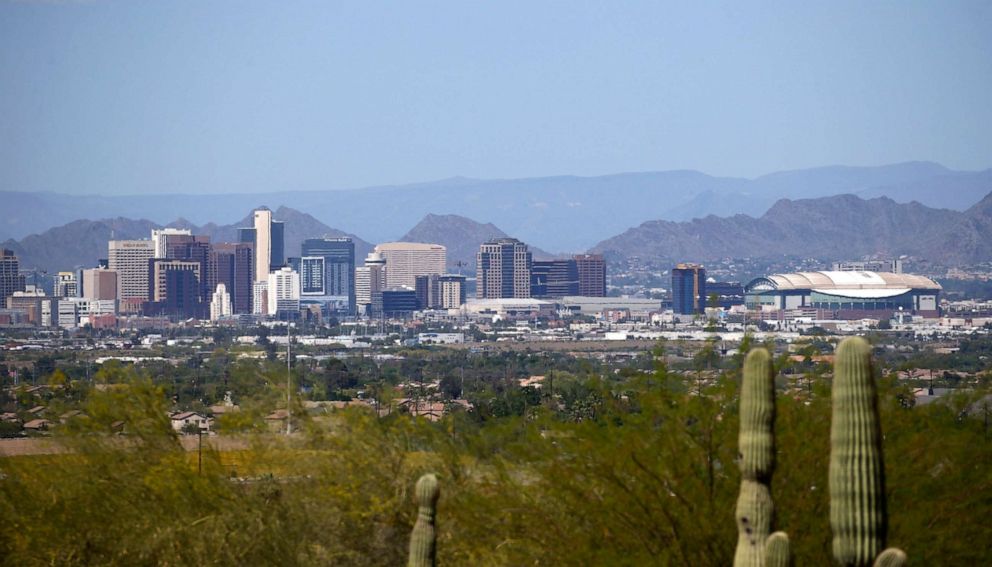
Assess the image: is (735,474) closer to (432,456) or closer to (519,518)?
(519,518)

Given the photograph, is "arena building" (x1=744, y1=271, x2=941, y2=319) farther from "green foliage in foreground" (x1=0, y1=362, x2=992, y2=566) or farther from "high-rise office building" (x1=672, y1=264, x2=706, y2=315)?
"green foliage in foreground" (x1=0, y1=362, x2=992, y2=566)

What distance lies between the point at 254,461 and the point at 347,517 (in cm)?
240

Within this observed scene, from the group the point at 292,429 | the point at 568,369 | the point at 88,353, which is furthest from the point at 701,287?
the point at 292,429

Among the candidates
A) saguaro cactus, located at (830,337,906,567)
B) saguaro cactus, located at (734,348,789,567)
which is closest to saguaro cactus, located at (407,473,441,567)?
saguaro cactus, located at (734,348,789,567)

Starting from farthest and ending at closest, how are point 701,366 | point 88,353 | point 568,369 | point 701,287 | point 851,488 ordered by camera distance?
1. point 701,287
2. point 88,353
3. point 568,369
4. point 701,366
5. point 851,488

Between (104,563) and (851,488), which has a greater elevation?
(851,488)

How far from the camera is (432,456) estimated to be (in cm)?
1897

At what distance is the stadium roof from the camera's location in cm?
18650

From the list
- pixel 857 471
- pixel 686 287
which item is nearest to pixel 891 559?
pixel 857 471

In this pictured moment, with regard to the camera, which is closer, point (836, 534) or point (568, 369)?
point (836, 534)

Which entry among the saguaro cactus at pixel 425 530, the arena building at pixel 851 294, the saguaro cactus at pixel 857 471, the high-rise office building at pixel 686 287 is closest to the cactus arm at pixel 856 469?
the saguaro cactus at pixel 857 471

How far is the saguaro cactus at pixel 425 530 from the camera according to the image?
1143 centimetres

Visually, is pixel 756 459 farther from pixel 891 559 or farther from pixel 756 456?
pixel 891 559

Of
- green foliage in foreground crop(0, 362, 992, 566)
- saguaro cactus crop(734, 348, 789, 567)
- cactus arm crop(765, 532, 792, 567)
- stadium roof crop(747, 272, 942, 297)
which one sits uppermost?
stadium roof crop(747, 272, 942, 297)
